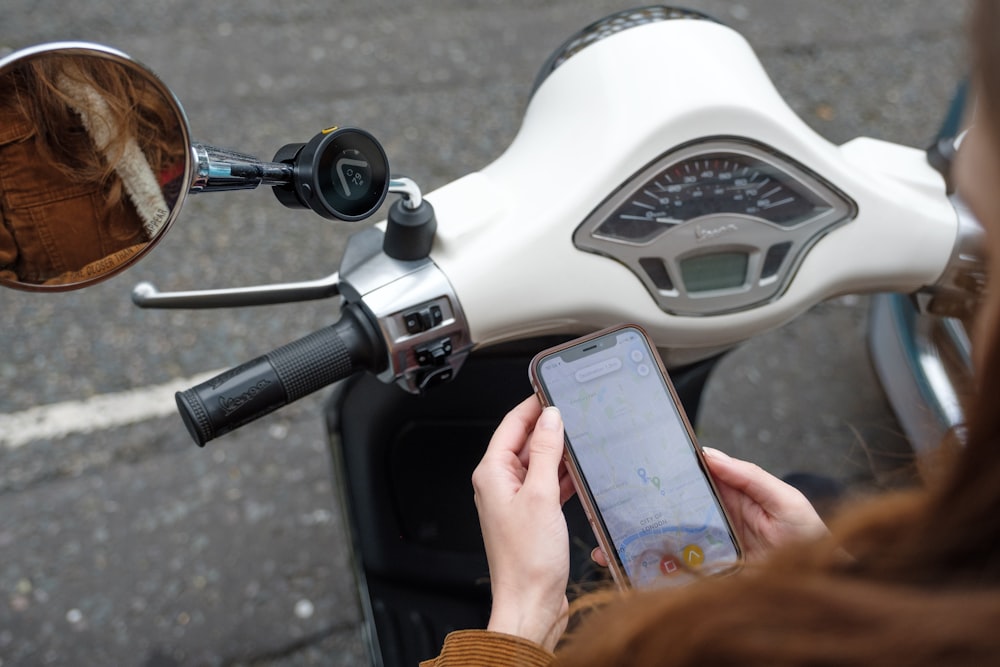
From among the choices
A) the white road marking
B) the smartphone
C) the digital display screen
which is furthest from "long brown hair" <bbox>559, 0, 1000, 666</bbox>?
the white road marking

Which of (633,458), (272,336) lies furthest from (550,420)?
(272,336)

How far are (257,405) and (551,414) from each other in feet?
0.96

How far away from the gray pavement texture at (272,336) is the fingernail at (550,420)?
340 mm

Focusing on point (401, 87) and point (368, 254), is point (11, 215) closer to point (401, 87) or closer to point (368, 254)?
point (368, 254)

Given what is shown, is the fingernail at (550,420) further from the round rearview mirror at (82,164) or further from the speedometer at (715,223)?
the round rearview mirror at (82,164)

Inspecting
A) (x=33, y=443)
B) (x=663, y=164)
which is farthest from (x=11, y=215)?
(x=33, y=443)

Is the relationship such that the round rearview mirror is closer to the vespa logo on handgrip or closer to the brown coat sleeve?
the vespa logo on handgrip

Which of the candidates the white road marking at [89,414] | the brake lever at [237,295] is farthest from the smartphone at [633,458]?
the white road marking at [89,414]

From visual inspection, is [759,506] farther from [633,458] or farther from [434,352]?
[434,352]

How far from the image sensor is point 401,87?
2.63 metres

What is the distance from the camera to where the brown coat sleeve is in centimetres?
75

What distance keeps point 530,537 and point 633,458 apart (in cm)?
15

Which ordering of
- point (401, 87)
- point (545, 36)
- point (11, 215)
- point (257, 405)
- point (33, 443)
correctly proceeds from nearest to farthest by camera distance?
point (11, 215) < point (257, 405) < point (33, 443) < point (401, 87) < point (545, 36)

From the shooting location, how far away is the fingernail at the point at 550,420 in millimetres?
856
